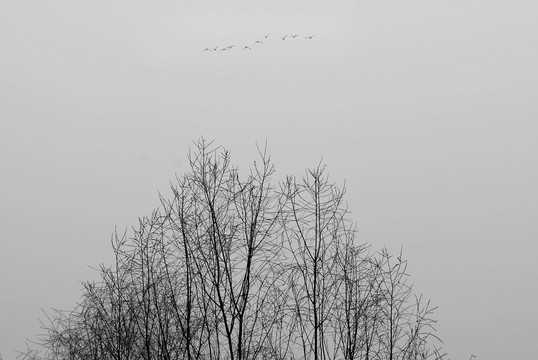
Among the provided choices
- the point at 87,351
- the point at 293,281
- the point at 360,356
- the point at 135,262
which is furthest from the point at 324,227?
the point at 87,351

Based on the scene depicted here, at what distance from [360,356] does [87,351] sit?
4.95 m

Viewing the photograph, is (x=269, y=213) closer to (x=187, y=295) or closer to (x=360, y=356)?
(x=187, y=295)

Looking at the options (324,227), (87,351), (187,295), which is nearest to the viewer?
(187,295)

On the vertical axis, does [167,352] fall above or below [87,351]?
below

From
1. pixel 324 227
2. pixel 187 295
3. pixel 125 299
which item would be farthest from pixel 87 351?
pixel 324 227

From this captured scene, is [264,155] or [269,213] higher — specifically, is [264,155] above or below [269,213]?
above

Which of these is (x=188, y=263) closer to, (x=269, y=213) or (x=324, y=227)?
(x=269, y=213)

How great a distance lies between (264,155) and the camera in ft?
31.9

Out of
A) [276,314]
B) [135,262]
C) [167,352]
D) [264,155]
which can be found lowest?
[167,352]

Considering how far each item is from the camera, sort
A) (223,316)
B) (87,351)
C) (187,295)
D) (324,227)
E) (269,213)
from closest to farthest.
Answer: (223,316)
(187,295)
(269,213)
(324,227)
(87,351)

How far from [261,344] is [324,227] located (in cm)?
218

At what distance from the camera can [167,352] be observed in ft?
27.6

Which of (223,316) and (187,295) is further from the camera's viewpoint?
(187,295)

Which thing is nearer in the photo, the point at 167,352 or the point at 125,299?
the point at 167,352
